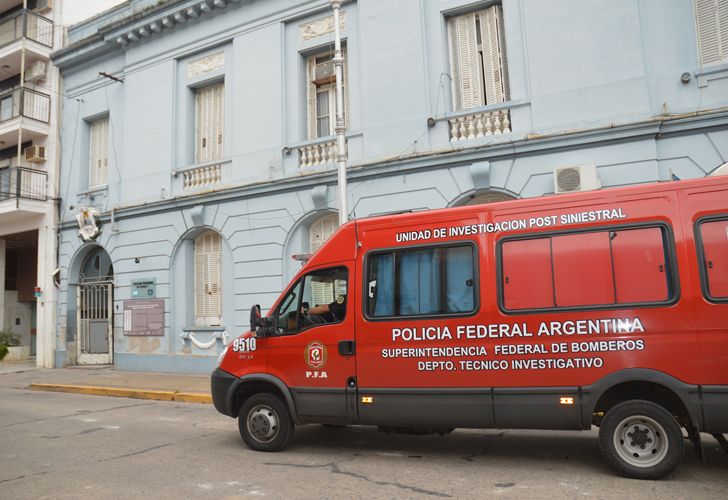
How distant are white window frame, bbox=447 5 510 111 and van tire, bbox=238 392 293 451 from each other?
7564 mm

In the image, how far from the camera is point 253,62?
554 inches

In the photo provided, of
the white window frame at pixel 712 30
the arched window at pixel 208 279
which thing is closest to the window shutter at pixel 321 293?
the white window frame at pixel 712 30

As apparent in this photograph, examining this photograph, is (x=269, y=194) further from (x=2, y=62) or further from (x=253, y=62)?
(x=2, y=62)

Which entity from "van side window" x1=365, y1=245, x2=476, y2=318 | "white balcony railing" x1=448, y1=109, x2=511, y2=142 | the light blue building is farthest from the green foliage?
"van side window" x1=365, y1=245, x2=476, y2=318

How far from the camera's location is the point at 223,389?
6.90 metres

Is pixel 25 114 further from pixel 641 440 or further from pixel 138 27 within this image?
pixel 641 440

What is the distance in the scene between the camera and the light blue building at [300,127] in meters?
9.95

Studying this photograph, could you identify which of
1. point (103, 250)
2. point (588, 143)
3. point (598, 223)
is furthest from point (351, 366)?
point (103, 250)

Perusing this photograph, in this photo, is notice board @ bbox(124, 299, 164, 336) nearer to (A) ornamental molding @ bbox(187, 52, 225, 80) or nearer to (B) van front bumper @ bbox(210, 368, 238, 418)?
(A) ornamental molding @ bbox(187, 52, 225, 80)

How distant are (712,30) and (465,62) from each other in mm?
4407

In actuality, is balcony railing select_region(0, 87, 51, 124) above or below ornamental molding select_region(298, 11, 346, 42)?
above

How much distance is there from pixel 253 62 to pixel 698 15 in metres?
9.58

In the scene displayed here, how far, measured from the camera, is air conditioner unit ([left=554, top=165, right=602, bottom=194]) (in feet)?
32.4

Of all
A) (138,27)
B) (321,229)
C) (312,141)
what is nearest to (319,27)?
Result: (312,141)
